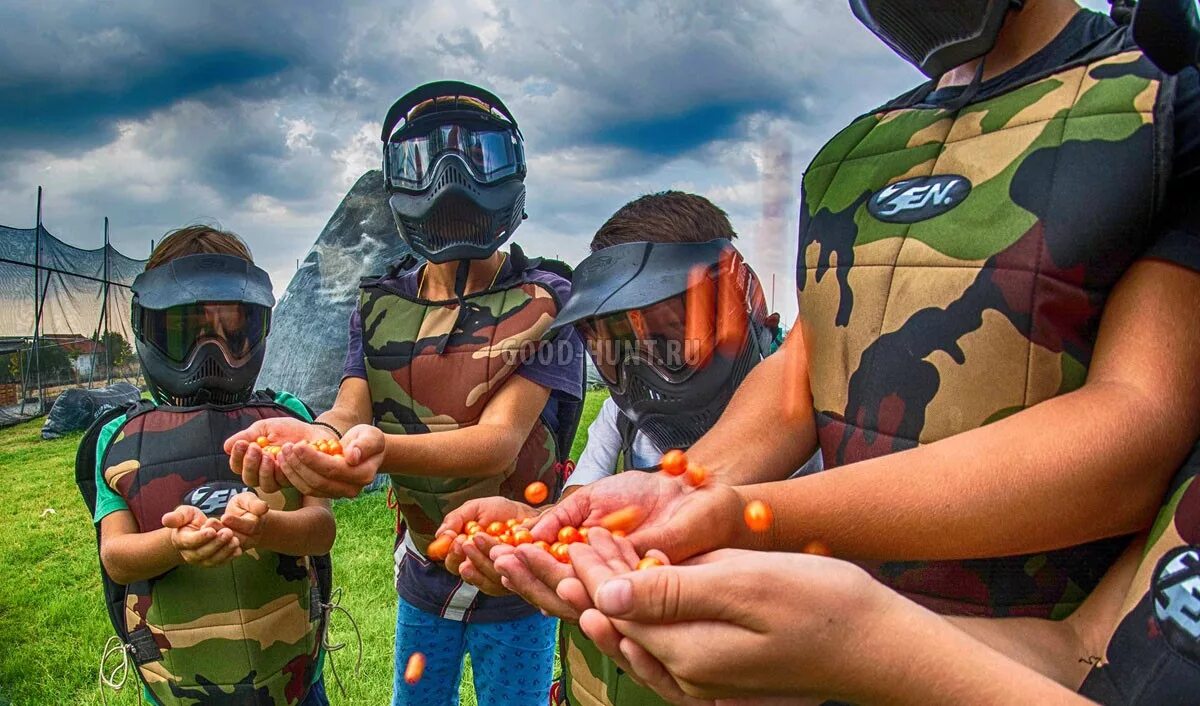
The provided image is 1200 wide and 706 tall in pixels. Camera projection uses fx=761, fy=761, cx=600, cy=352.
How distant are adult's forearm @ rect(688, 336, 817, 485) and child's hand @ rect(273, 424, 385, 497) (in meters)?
1.13

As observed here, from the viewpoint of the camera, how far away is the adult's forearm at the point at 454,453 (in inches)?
105

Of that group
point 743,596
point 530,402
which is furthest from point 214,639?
point 743,596

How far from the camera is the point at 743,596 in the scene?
1030 mm

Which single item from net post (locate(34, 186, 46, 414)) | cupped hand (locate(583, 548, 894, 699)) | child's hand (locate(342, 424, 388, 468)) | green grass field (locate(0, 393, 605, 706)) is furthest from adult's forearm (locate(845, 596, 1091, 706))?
net post (locate(34, 186, 46, 414))

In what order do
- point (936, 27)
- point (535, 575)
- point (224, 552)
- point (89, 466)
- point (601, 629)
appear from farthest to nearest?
point (89, 466) → point (224, 552) → point (936, 27) → point (535, 575) → point (601, 629)

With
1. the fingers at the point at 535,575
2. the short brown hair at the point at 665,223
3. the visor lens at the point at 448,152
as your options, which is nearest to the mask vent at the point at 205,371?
the visor lens at the point at 448,152

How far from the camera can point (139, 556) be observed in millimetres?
2707

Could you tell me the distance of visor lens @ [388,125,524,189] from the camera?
3287 millimetres

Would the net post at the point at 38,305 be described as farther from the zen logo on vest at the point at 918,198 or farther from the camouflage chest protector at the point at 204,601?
the zen logo on vest at the point at 918,198

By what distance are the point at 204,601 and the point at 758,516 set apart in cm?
233

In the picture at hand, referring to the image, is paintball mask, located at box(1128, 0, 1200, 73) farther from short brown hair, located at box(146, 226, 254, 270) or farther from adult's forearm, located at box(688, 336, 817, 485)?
short brown hair, located at box(146, 226, 254, 270)

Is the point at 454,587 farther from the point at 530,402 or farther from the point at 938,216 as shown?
the point at 938,216

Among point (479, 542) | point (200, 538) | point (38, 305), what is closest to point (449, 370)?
point (200, 538)

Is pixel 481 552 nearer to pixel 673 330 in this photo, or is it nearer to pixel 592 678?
pixel 592 678
